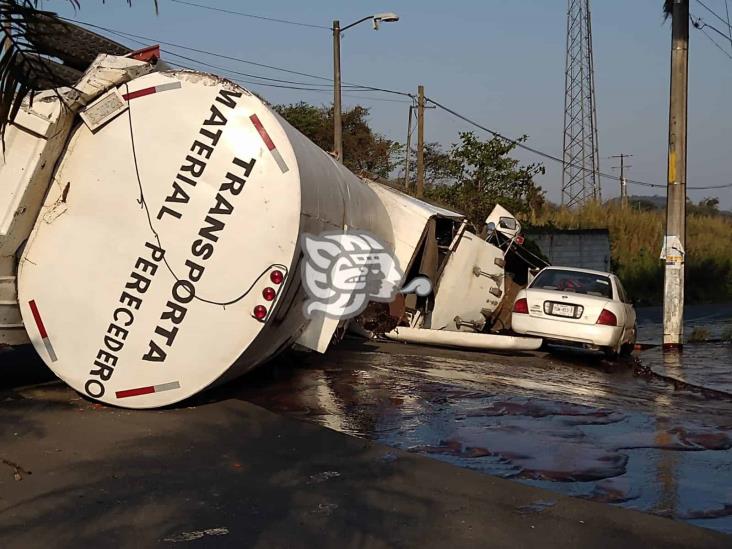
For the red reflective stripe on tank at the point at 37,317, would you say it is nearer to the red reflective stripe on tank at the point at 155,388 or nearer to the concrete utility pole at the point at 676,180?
the red reflective stripe on tank at the point at 155,388

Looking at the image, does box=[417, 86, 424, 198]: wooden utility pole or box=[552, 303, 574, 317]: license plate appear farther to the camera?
box=[417, 86, 424, 198]: wooden utility pole

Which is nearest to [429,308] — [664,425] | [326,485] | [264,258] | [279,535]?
[664,425]

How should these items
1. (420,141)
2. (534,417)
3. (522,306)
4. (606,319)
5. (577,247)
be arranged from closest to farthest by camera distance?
1. (534,417)
2. (606,319)
3. (522,306)
4. (577,247)
5. (420,141)

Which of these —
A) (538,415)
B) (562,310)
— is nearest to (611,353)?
(562,310)

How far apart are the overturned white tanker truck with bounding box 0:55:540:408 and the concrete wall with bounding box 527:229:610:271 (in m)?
23.7

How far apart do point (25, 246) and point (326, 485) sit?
310 centimetres

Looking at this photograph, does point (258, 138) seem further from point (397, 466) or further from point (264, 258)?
point (397, 466)

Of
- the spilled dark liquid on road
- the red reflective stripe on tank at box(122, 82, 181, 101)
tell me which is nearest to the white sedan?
the spilled dark liquid on road

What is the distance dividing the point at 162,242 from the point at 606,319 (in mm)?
8049

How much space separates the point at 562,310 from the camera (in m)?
13.1

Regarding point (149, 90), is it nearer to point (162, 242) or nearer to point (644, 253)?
point (162, 242)

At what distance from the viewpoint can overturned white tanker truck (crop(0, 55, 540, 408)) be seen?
22.1ft

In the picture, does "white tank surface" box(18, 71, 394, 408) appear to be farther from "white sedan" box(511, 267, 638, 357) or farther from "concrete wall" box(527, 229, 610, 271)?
"concrete wall" box(527, 229, 610, 271)

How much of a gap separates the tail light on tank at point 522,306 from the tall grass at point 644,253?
73.3 feet
